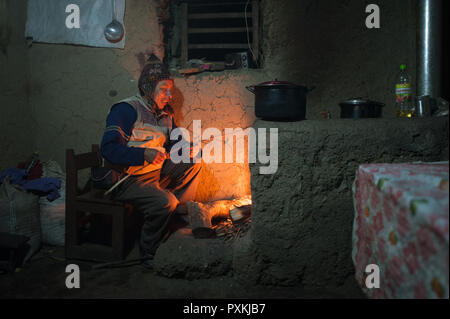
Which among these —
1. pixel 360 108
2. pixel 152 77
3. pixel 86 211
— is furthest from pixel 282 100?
pixel 86 211

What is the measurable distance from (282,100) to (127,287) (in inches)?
71.1

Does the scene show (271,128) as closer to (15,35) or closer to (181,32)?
(181,32)

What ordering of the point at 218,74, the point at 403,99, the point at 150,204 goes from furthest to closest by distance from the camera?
1. the point at 218,74
2. the point at 150,204
3. the point at 403,99

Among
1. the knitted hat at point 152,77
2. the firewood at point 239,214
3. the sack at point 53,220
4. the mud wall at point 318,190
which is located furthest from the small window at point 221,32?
the sack at point 53,220

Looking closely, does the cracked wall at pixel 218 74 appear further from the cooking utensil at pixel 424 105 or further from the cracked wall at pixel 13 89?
the cooking utensil at pixel 424 105

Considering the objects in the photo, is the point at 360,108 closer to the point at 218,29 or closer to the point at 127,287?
the point at 218,29

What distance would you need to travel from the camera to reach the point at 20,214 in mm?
2641

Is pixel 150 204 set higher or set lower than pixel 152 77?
lower

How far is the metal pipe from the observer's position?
262 centimetres

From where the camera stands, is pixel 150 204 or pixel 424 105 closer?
pixel 424 105

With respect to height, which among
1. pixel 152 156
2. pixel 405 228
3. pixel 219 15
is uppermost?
pixel 219 15

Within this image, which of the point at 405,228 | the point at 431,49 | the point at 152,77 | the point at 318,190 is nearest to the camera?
the point at 405,228

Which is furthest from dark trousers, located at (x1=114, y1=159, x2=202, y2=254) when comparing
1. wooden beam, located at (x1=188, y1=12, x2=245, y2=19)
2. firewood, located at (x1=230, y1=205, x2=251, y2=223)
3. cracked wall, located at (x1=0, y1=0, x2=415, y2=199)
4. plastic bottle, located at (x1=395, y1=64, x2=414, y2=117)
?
plastic bottle, located at (x1=395, y1=64, x2=414, y2=117)
